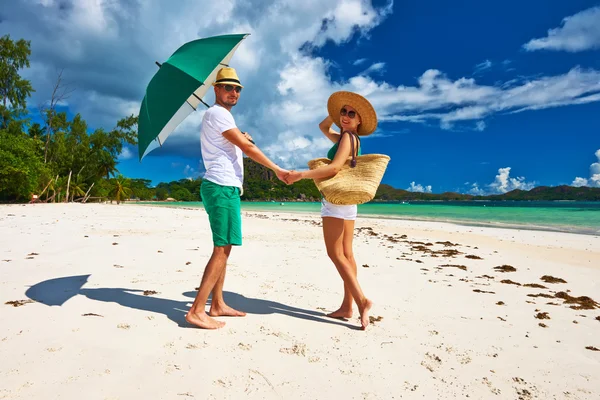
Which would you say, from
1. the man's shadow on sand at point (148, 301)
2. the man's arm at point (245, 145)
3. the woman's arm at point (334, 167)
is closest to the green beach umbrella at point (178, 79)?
the man's arm at point (245, 145)

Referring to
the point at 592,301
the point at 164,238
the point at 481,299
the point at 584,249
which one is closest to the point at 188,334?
the point at 481,299

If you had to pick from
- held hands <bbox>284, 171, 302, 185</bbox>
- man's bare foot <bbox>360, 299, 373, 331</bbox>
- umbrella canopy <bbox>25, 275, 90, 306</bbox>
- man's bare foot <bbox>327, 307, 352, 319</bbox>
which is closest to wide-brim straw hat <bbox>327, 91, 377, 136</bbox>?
held hands <bbox>284, 171, 302, 185</bbox>

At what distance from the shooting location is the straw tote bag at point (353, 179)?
317cm

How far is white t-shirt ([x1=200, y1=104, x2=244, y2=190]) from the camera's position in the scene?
304cm

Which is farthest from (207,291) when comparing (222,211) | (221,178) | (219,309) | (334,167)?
(334,167)

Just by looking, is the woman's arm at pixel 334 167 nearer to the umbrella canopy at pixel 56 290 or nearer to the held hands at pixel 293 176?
the held hands at pixel 293 176

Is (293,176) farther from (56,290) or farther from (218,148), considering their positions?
(56,290)

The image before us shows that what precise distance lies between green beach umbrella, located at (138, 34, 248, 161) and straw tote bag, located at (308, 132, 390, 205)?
1314 millimetres

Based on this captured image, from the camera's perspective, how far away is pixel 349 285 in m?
3.32

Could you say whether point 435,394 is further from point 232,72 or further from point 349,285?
point 232,72

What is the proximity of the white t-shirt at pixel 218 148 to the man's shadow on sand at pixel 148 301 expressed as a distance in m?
1.42

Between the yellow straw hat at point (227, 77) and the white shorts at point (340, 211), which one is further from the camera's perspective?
the white shorts at point (340, 211)

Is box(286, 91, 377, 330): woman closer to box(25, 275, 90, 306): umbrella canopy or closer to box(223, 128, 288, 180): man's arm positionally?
box(223, 128, 288, 180): man's arm

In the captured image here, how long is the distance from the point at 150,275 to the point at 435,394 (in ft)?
13.3
